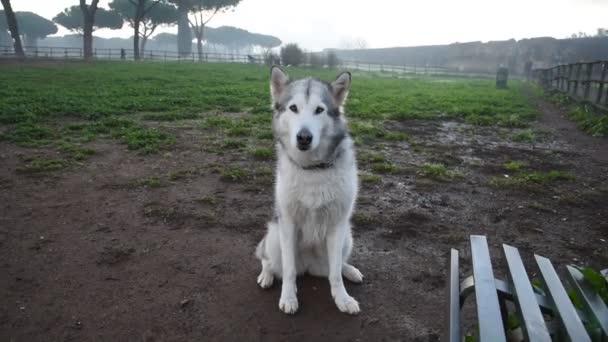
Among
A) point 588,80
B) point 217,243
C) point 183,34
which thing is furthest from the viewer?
point 183,34

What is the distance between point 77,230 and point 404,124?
304 inches

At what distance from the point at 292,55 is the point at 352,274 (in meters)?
29.4

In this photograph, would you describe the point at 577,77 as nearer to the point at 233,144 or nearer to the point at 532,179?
the point at 532,179

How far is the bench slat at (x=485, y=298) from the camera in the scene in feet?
4.35

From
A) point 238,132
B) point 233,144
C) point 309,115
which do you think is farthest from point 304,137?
point 238,132

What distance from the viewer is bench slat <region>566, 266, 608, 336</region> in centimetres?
136

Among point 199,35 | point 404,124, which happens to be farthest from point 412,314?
point 199,35

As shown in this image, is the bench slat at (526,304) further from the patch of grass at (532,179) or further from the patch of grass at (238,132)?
the patch of grass at (238,132)

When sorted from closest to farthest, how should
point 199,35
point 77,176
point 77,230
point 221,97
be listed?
point 77,230 < point 77,176 < point 221,97 < point 199,35

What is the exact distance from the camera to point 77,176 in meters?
5.35

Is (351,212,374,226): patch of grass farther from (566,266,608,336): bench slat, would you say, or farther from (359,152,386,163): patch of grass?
(566,266,608,336): bench slat

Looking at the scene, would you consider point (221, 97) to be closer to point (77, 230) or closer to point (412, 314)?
point (77, 230)

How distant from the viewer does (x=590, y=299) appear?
4.95 feet

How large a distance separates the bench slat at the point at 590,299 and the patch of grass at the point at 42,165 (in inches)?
237
